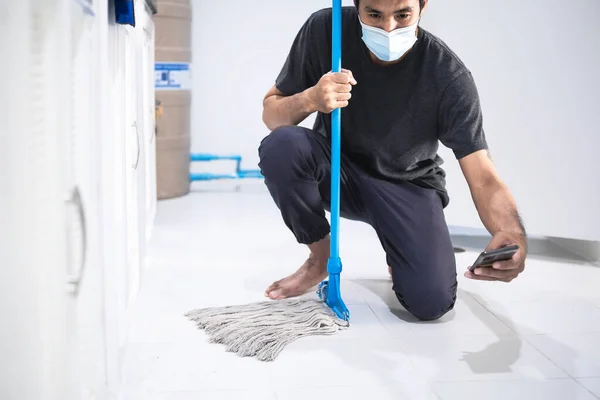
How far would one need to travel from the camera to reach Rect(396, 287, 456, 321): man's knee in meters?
1.53

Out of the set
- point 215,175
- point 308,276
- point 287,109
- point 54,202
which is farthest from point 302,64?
Result: point 215,175

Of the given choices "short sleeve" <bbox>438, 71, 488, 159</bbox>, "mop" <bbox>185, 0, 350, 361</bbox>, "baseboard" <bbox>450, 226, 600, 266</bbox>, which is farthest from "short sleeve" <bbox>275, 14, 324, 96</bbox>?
"baseboard" <bbox>450, 226, 600, 266</bbox>

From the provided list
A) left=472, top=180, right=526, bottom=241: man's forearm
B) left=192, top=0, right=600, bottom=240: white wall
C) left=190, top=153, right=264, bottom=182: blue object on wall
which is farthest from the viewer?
left=190, top=153, right=264, bottom=182: blue object on wall

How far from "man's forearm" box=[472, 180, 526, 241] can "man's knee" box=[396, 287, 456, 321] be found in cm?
23

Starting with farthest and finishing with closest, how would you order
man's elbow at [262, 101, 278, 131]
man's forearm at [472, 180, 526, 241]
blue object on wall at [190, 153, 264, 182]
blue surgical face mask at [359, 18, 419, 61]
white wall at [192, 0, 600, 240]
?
1. blue object on wall at [190, 153, 264, 182]
2. white wall at [192, 0, 600, 240]
3. man's elbow at [262, 101, 278, 131]
4. blue surgical face mask at [359, 18, 419, 61]
5. man's forearm at [472, 180, 526, 241]

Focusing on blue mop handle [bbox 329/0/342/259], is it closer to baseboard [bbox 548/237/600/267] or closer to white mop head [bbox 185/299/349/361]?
white mop head [bbox 185/299/349/361]

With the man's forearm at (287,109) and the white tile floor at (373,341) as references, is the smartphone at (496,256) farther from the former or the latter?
the man's forearm at (287,109)

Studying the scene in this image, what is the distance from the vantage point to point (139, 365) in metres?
1.28

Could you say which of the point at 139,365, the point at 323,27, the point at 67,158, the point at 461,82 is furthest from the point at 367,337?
the point at 67,158

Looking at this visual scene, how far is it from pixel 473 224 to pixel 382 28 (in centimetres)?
→ 96

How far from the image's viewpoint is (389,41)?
55.7 inches

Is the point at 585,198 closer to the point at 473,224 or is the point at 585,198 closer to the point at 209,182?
the point at 473,224

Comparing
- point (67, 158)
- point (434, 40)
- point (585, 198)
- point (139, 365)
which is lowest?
point (139, 365)

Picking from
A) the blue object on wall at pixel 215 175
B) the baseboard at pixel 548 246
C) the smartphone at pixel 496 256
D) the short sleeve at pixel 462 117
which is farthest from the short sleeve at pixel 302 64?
the blue object on wall at pixel 215 175
